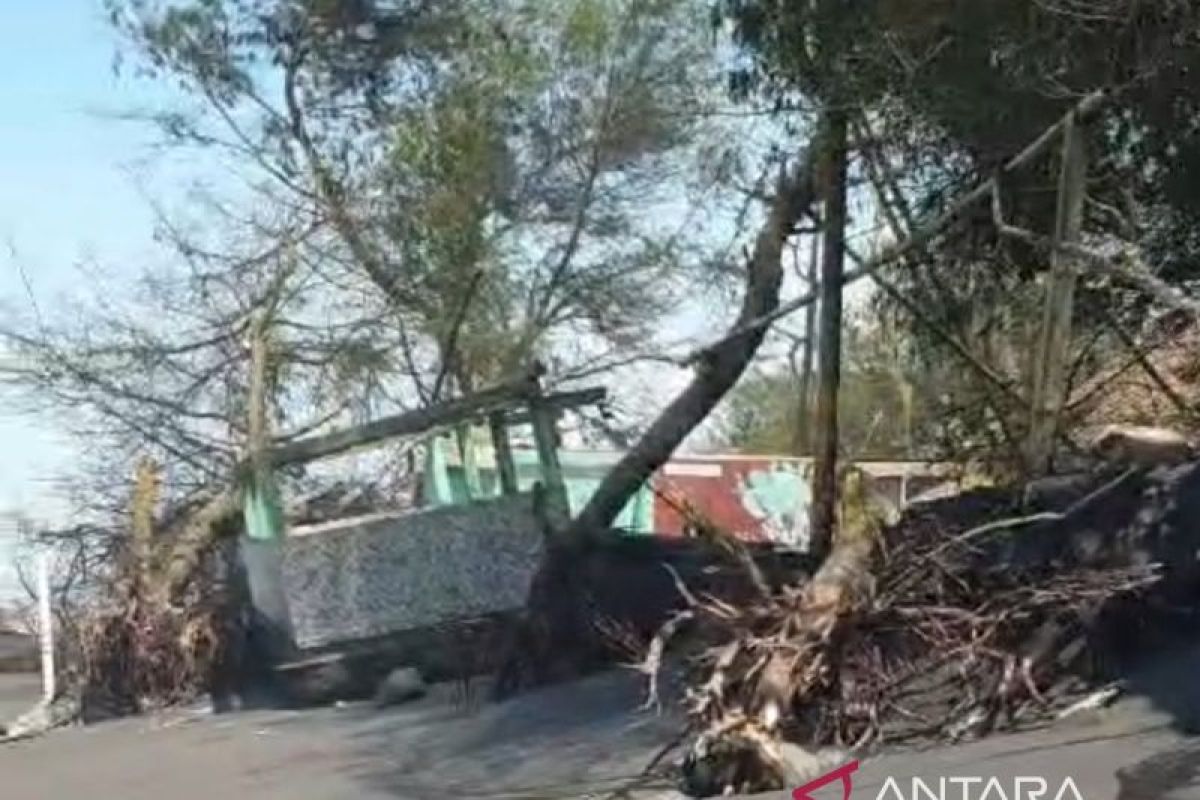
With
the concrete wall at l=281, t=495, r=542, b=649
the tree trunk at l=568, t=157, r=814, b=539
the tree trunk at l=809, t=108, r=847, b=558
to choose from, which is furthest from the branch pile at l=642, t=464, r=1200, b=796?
the concrete wall at l=281, t=495, r=542, b=649

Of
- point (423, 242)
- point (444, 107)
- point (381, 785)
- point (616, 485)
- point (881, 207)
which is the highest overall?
point (444, 107)

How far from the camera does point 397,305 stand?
20.2m

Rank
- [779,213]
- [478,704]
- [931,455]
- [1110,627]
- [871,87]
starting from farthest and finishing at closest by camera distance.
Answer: [931,455] < [779,213] < [478,704] < [871,87] < [1110,627]

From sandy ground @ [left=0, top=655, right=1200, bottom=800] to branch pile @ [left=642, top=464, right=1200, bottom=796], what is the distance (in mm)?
Answer: 381

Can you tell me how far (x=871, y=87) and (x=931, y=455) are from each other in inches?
227

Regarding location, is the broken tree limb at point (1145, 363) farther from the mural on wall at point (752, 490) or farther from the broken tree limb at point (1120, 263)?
the mural on wall at point (752, 490)

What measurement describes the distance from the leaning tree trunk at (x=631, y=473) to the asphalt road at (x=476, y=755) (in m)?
0.51

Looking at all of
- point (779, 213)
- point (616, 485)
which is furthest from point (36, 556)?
point (779, 213)

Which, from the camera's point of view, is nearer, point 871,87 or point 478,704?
point 871,87

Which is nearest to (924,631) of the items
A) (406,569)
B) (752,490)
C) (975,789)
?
(975,789)

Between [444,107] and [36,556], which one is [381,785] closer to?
[36,556]

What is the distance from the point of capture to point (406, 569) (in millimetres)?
15359

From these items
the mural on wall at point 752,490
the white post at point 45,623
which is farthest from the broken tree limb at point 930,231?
the white post at point 45,623

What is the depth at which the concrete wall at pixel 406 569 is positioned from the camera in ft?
49.0
